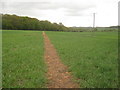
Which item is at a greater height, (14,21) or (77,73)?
(14,21)

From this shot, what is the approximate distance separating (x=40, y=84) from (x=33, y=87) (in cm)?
33

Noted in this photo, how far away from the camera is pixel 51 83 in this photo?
468 cm

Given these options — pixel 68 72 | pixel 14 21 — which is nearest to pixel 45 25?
pixel 14 21

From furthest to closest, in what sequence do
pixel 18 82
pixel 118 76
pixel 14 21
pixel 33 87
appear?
pixel 14 21
pixel 118 76
pixel 18 82
pixel 33 87

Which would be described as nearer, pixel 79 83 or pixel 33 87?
pixel 33 87

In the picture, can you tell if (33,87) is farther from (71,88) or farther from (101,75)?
(101,75)

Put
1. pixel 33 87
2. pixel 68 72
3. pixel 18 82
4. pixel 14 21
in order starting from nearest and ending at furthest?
pixel 33 87
pixel 18 82
pixel 68 72
pixel 14 21

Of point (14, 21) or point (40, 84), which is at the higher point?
point (14, 21)

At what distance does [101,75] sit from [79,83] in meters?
1.26

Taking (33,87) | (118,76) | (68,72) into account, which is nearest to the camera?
(33,87)

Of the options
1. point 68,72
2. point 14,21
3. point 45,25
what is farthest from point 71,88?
point 45,25

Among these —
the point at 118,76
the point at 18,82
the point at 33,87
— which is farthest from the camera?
the point at 118,76

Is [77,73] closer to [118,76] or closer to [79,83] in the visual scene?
[79,83]

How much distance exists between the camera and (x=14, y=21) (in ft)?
274
